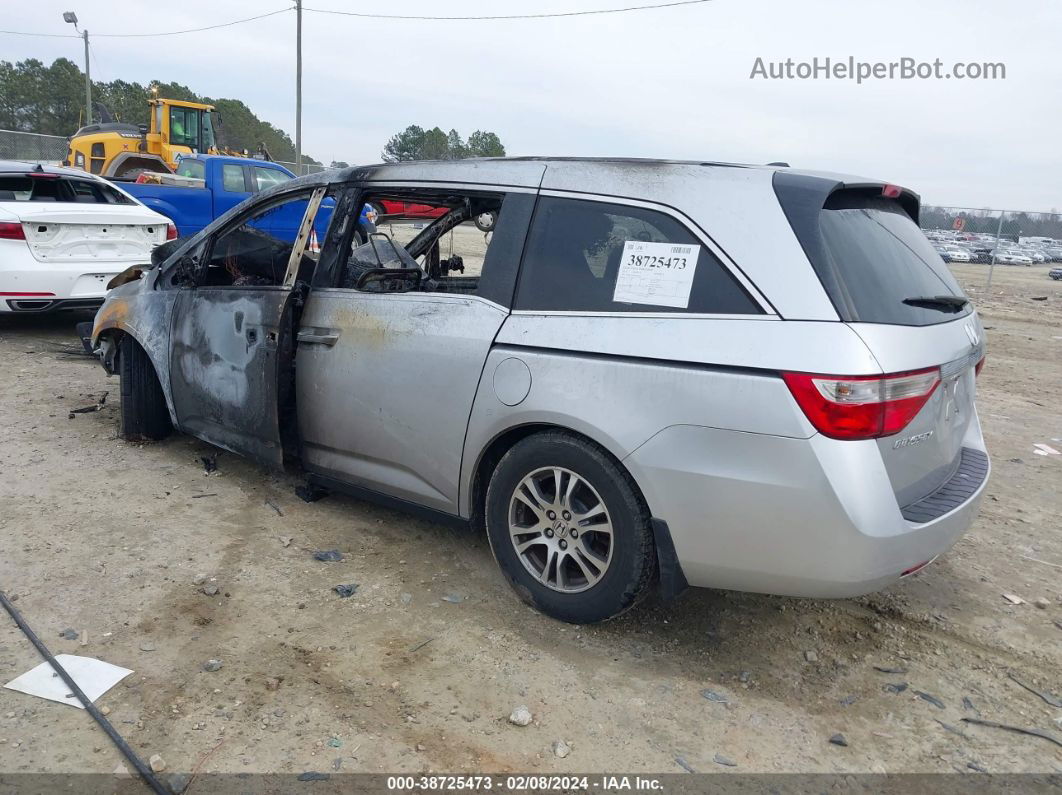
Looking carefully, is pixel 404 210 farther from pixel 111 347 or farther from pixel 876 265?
pixel 876 265

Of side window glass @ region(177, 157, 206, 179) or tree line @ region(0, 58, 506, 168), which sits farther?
tree line @ region(0, 58, 506, 168)

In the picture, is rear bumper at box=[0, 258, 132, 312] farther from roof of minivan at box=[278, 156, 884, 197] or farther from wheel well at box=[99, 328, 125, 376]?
roof of minivan at box=[278, 156, 884, 197]

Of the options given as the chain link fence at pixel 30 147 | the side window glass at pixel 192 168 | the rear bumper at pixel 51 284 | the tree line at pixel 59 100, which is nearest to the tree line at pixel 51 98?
the tree line at pixel 59 100

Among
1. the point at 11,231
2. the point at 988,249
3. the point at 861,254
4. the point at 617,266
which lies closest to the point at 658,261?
the point at 617,266

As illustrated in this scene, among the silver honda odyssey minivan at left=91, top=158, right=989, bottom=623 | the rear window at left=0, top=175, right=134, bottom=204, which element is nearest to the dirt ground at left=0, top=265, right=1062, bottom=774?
the silver honda odyssey minivan at left=91, top=158, right=989, bottom=623

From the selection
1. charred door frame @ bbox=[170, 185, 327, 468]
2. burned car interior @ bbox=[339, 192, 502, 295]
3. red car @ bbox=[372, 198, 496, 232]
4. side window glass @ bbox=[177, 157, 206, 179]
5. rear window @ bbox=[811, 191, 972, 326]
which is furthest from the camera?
side window glass @ bbox=[177, 157, 206, 179]

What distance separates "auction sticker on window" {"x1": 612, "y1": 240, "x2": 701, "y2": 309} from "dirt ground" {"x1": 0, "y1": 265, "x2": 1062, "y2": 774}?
4.41 feet

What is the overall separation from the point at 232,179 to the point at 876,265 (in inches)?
432

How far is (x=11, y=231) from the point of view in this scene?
23.7 ft

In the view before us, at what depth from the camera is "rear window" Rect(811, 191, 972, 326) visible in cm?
276

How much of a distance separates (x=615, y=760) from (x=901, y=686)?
1.19m

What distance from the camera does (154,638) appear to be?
124 inches

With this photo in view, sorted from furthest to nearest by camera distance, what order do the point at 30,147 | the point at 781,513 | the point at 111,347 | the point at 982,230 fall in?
the point at 30,147
the point at 982,230
the point at 111,347
the point at 781,513

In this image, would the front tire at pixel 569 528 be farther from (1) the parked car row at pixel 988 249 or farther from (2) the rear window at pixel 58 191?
(1) the parked car row at pixel 988 249
